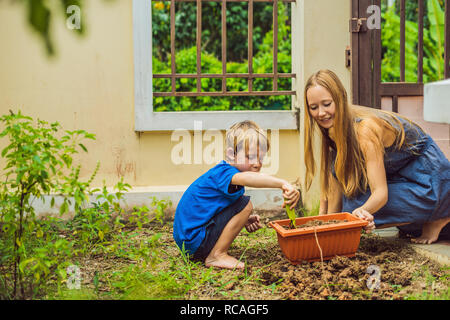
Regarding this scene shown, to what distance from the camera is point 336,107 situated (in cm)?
282

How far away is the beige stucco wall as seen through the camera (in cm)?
391

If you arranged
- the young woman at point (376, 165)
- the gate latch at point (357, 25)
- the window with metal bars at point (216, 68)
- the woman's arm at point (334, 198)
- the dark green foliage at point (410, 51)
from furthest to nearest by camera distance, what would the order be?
the dark green foliage at point (410, 51), the window with metal bars at point (216, 68), the gate latch at point (357, 25), the woman's arm at point (334, 198), the young woman at point (376, 165)

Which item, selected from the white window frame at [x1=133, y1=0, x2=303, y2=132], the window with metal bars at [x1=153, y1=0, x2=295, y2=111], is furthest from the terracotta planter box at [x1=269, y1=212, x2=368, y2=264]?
the window with metal bars at [x1=153, y1=0, x2=295, y2=111]

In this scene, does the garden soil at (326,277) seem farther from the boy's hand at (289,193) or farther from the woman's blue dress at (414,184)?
the boy's hand at (289,193)

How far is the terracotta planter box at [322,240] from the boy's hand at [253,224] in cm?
31

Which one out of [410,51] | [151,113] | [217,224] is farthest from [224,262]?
[410,51]

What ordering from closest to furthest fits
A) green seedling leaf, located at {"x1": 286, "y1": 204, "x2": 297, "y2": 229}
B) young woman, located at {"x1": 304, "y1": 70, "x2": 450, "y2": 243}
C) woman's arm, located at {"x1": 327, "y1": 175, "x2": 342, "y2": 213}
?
green seedling leaf, located at {"x1": 286, "y1": 204, "x2": 297, "y2": 229}
young woman, located at {"x1": 304, "y1": 70, "x2": 450, "y2": 243}
woman's arm, located at {"x1": 327, "y1": 175, "x2": 342, "y2": 213}

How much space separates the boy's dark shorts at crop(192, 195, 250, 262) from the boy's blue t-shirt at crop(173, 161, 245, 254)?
23 millimetres

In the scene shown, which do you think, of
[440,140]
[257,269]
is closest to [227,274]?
[257,269]

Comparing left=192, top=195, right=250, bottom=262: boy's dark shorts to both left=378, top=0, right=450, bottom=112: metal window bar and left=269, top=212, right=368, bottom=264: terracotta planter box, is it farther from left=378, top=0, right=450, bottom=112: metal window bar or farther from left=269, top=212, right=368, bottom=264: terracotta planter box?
left=378, top=0, right=450, bottom=112: metal window bar

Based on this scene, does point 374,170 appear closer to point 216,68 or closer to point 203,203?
point 203,203

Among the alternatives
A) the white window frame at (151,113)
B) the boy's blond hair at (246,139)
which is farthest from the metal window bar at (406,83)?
the boy's blond hair at (246,139)

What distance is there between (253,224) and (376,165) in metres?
0.81

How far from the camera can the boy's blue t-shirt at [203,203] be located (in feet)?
8.93
